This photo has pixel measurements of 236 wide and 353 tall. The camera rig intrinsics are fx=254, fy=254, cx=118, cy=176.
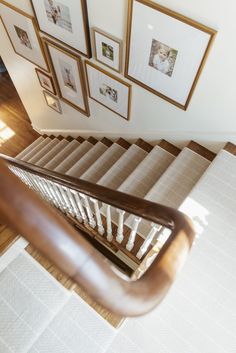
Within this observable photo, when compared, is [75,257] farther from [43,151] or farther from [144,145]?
[43,151]

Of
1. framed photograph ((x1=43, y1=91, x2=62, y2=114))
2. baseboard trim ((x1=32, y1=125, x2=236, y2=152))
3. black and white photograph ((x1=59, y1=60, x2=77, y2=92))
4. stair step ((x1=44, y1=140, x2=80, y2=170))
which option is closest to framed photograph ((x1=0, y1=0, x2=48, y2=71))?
black and white photograph ((x1=59, y1=60, x2=77, y2=92))

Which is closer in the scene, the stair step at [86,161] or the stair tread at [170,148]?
the stair tread at [170,148]

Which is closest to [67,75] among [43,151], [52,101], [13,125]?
[52,101]

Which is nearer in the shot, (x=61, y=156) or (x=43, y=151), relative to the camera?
(x=61, y=156)

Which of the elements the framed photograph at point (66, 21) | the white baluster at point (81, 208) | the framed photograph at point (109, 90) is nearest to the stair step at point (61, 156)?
the framed photograph at point (109, 90)

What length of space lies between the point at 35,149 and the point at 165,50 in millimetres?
3147

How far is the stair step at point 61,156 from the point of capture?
3752mm

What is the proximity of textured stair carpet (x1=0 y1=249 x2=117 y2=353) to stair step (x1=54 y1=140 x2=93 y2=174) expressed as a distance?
190cm

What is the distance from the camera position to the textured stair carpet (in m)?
1.52

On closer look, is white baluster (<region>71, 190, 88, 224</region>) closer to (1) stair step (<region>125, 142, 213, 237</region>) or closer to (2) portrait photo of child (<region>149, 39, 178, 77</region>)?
(1) stair step (<region>125, 142, 213, 237</region>)

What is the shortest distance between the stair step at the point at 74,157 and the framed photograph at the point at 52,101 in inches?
29.6

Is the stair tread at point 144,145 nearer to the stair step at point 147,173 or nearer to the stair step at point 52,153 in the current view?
the stair step at point 147,173

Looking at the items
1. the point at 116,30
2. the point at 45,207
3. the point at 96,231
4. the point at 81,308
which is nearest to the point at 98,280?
the point at 45,207

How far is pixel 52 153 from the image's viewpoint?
406 cm
